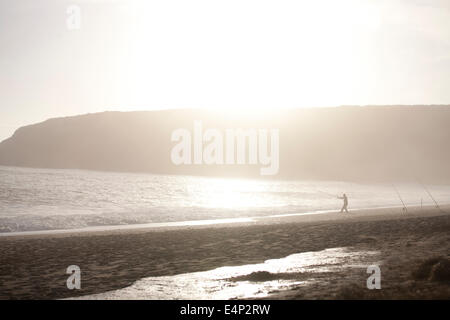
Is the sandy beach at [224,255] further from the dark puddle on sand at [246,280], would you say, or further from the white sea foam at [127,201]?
the white sea foam at [127,201]

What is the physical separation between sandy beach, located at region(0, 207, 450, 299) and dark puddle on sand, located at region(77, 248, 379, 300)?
38 cm

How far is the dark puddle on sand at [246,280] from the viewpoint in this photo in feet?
29.5

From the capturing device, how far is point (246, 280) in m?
10.1

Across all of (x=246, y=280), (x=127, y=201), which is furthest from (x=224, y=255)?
(x=127, y=201)

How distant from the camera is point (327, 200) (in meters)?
50.3

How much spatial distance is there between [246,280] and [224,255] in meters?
3.98

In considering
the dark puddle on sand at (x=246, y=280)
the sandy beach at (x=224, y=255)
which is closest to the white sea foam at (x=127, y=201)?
the sandy beach at (x=224, y=255)

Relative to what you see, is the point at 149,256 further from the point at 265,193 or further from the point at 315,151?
the point at 315,151

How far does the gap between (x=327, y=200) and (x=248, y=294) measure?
4300 centimetres

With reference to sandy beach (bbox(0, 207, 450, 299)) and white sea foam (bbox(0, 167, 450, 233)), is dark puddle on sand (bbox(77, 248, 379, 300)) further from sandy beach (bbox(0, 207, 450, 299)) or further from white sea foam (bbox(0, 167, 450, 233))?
white sea foam (bbox(0, 167, 450, 233))

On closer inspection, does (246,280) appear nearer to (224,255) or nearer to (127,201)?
(224,255)

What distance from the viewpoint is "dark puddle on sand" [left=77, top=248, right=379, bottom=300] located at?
8.99m

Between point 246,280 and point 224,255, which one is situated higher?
point 246,280

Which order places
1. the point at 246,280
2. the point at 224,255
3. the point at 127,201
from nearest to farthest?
the point at 246,280, the point at 224,255, the point at 127,201
